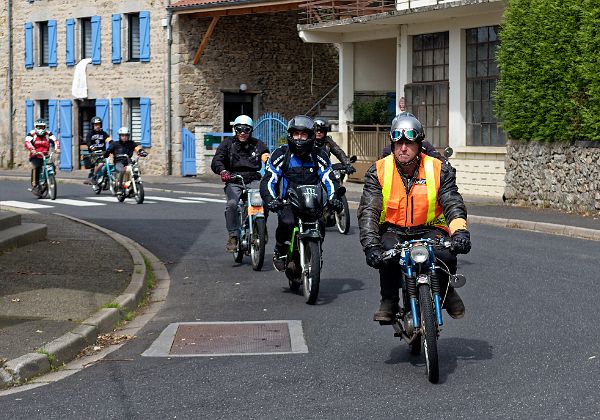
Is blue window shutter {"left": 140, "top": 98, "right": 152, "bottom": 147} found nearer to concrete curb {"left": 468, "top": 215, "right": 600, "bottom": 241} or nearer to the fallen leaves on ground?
concrete curb {"left": 468, "top": 215, "right": 600, "bottom": 241}

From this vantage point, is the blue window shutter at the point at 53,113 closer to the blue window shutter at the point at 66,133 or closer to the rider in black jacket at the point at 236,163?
the blue window shutter at the point at 66,133

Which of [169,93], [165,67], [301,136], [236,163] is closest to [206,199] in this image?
[169,93]

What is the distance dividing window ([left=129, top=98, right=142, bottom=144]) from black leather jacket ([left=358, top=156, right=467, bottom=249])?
3295 centimetres

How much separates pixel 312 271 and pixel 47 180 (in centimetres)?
1722

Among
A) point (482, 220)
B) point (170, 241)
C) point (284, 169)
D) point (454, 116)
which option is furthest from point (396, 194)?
point (454, 116)

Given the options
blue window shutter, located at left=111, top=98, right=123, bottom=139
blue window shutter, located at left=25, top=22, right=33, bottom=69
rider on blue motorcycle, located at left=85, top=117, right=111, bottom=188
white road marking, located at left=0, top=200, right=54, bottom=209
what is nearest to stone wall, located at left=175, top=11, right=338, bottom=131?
blue window shutter, located at left=111, top=98, right=123, bottom=139

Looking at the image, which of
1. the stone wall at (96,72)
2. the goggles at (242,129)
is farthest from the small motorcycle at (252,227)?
the stone wall at (96,72)

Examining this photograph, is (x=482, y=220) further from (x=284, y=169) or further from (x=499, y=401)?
(x=499, y=401)

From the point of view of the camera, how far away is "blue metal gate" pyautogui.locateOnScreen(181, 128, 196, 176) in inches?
1511

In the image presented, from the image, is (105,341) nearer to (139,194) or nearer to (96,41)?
(139,194)

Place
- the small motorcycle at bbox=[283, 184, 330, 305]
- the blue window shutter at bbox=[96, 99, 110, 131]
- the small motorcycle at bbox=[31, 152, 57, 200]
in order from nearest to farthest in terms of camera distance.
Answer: the small motorcycle at bbox=[283, 184, 330, 305] → the small motorcycle at bbox=[31, 152, 57, 200] → the blue window shutter at bbox=[96, 99, 110, 131]

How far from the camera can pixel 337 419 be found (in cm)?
654

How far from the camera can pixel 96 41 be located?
41.8m

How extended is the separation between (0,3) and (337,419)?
42.9 meters
